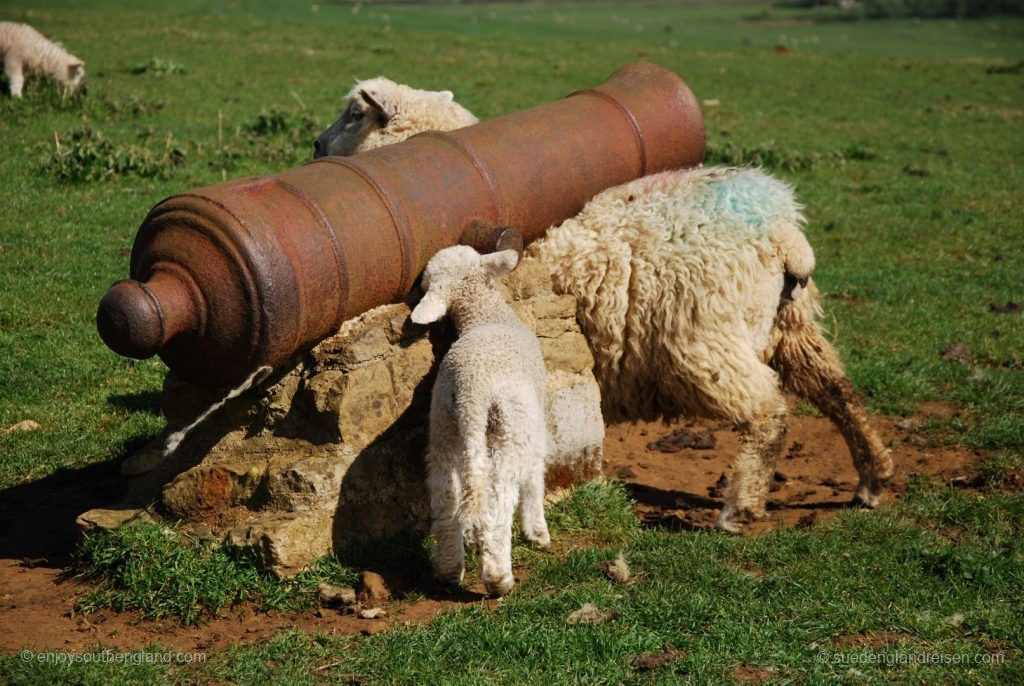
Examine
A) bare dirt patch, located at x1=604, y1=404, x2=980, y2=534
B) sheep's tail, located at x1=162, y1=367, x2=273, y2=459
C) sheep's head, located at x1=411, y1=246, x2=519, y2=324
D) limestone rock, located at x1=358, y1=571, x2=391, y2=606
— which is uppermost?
sheep's head, located at x1=411, y1=246, x2=519, y2=324

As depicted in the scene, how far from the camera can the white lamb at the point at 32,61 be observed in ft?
43.7

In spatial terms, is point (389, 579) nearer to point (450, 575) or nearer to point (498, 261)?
point (450, 575)

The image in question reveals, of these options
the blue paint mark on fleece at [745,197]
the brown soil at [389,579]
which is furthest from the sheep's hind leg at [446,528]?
the blue paint mark on fleece at [745,197]

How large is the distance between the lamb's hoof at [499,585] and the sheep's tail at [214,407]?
139cm

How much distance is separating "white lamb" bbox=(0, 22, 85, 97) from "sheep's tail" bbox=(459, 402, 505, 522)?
36.4 ft

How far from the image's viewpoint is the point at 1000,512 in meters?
5.62

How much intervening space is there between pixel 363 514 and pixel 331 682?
3.55 ft

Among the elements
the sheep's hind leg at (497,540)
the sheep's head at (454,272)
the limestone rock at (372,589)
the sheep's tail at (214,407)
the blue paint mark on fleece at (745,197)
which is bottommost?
the limestone rock at (372,589)

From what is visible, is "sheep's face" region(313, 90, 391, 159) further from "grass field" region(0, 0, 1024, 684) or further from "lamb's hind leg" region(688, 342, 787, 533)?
"lamb's hind leg" region(688, 342, 787, 533)

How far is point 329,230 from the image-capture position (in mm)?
4816

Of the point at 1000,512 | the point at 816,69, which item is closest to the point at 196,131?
the point at 1000,512

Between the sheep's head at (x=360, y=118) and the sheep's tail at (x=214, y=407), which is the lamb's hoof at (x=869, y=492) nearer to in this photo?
the sheep's tail at (x=214, y=407)

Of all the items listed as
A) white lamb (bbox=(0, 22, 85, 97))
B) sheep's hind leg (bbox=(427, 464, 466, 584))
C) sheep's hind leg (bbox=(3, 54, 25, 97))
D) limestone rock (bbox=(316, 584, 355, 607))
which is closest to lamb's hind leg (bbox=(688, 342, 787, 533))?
sheep's hind leg (bbox=(427, 464, 466, 584))

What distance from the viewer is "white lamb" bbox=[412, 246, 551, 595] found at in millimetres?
4492
